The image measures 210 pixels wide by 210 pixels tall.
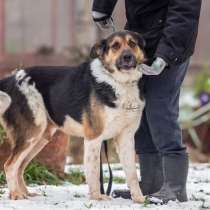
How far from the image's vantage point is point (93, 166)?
6.25m

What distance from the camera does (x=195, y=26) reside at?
606cm

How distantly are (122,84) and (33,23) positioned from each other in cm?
569

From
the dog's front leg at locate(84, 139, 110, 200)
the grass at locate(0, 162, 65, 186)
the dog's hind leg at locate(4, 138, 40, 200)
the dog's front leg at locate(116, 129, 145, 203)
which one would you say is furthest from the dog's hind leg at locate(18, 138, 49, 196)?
the grass at locate(0, 162, 65, 186)

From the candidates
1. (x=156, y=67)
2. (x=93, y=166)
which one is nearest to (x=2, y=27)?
(x=93, y=166)

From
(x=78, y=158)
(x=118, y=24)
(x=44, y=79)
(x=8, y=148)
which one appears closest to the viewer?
(x=44, y=79)

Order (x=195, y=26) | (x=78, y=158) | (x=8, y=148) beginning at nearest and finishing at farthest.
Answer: (x=195, y=26) → (x=8, y=148) → (x=78, y=158)

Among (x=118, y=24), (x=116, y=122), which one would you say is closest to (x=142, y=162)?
(x=116, y=122)

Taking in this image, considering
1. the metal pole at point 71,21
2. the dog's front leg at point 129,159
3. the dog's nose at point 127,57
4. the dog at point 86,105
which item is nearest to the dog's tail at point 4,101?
the dog at point 86,105

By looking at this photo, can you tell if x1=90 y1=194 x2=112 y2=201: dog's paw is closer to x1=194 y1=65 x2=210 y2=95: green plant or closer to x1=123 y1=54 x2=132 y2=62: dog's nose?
x1=123 y1=54 x2=132 y2=62: dog's nose

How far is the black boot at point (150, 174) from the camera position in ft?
21.5

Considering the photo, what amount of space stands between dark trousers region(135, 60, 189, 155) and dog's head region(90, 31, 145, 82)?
0.62ft

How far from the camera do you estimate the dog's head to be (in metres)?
6.02

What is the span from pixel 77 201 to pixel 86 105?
0.66 meters

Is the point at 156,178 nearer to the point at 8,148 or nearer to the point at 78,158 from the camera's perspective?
the point at 8,148
